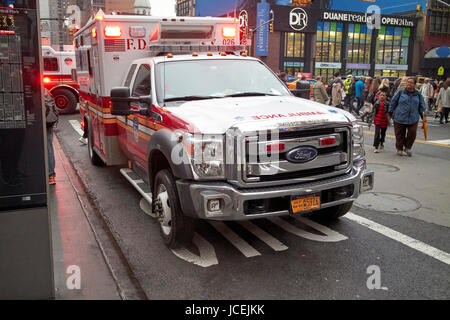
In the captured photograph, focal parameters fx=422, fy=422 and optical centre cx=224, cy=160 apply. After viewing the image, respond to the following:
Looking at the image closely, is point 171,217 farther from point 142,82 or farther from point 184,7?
point 184,7

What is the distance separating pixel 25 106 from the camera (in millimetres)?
3189

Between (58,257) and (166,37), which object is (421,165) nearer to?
(166,37)

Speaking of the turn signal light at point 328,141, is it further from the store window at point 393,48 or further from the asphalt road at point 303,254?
the store window at point 393,48

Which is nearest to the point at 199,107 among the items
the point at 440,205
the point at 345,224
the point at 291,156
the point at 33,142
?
the point at 291,156

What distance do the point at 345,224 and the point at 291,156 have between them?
6.19 feet

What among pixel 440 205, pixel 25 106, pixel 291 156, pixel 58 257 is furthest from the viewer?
pixel 440 205

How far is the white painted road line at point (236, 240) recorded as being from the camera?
15.5 ft

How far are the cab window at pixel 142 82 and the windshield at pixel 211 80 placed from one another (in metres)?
0.30

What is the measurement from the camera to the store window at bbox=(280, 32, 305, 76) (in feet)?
188

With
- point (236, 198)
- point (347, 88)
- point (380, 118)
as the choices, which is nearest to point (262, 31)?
point (347, 88)

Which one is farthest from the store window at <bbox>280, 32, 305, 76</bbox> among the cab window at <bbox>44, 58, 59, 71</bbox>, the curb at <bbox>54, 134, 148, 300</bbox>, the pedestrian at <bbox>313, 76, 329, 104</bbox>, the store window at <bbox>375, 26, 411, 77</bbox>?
the curb at <bbox>54, 134, 148, 300</bbox>

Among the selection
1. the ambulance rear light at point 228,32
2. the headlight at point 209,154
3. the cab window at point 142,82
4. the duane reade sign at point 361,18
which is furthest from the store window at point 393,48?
the headlight at point 209,154

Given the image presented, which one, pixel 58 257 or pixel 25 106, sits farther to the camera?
pixel 58 257
